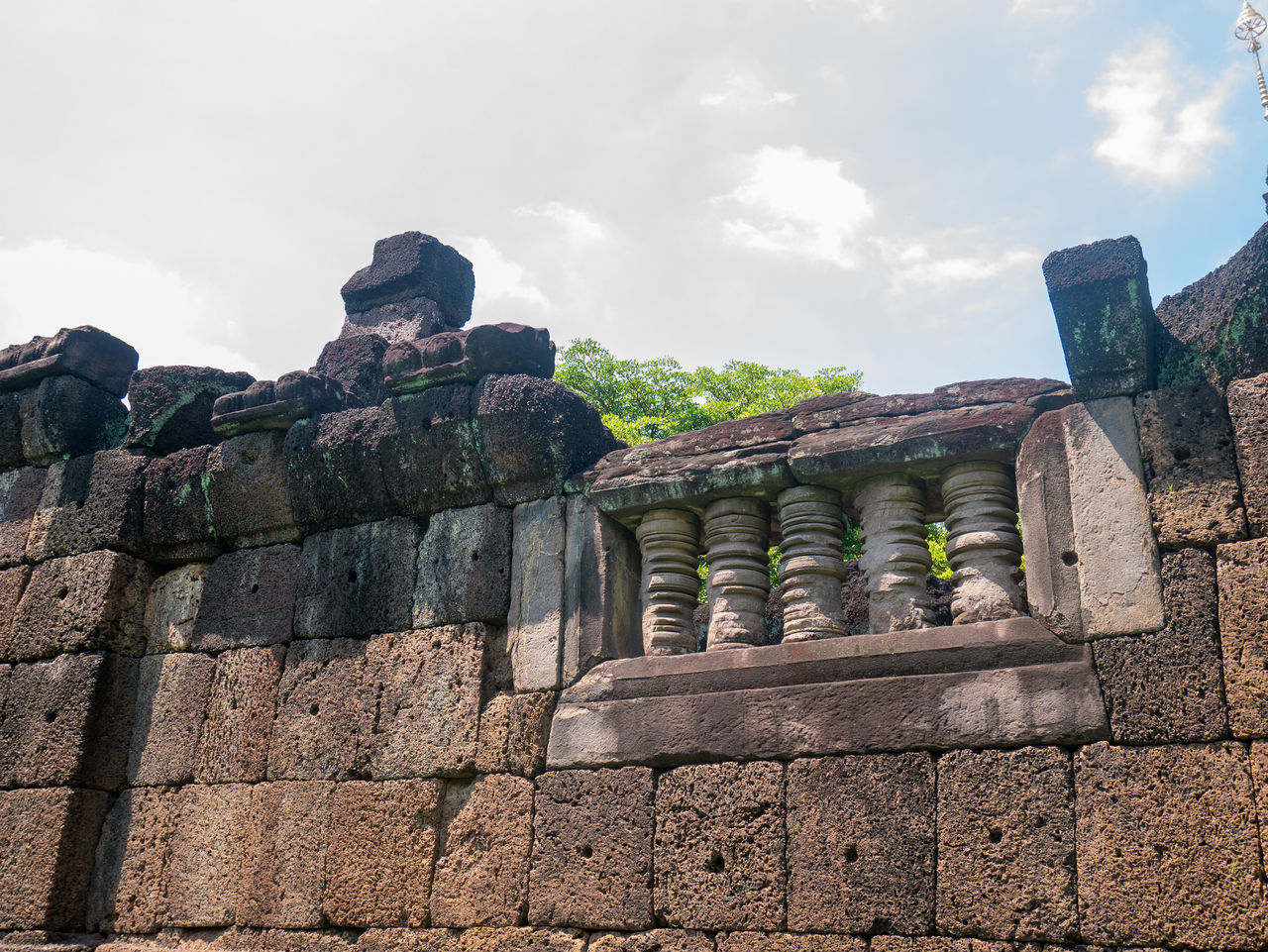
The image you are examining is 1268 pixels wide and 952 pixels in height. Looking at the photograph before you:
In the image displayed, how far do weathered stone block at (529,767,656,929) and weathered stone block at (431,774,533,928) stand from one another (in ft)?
0.26

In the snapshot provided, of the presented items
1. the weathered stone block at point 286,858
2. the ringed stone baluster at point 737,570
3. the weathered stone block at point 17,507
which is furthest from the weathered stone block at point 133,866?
the ringed stone baluster at point 737,570

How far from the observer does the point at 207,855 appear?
5980 millimetres

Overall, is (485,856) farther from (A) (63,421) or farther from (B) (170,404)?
(A) (63,421)

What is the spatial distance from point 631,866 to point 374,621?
205cm

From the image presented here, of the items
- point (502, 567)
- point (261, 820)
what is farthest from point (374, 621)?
point (261, 820)

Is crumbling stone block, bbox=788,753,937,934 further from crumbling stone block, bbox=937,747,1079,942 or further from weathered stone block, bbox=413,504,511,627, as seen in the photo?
weathered stone block, bbox=413,504,511,627

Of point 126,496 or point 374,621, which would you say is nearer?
point 374,621

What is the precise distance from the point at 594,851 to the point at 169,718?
116 inches

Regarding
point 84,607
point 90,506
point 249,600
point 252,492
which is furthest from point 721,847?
point 90,506

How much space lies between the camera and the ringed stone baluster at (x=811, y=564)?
5.15 m

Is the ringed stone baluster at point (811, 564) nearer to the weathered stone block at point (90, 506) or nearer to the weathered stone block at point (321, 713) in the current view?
the weathered stone block at point (321, 713)

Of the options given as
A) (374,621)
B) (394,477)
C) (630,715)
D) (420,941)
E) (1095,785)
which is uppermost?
(394,477)

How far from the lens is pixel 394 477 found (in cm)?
630

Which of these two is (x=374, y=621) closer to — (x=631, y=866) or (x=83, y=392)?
(x=631, y=866)
